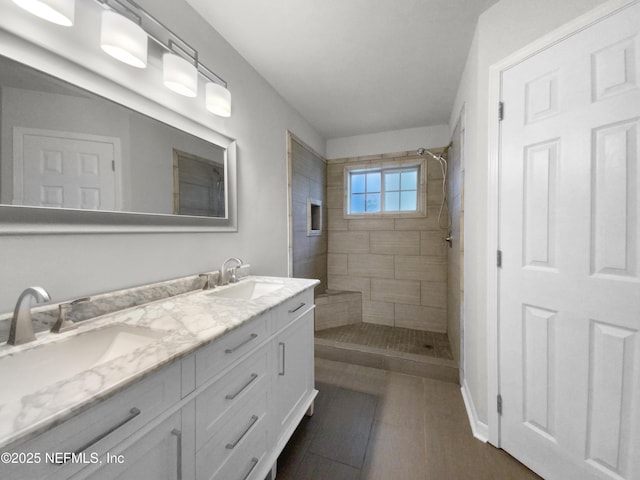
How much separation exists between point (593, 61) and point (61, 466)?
6.90 feet

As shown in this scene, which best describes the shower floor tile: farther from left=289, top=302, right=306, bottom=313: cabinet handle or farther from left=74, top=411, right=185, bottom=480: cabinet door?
left=74, top=411, right=185, bottom=480: cabinet door

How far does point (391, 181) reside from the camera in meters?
3.40

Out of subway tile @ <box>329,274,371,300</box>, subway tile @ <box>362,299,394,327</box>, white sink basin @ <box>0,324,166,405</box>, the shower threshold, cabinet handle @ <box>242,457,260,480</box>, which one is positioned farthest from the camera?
subway tile @ <box>329,274,371,300</box>

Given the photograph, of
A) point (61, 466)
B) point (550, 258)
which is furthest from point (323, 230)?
point (61, 466)

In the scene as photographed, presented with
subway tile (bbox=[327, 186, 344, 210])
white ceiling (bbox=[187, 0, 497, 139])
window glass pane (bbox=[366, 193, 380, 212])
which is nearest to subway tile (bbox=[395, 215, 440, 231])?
window glass pane (bbox=[366, 193, 380, 212])

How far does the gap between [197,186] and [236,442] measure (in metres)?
1.26

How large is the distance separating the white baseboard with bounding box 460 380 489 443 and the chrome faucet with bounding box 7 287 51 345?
2.16 metres

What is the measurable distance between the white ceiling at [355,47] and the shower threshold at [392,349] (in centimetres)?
241

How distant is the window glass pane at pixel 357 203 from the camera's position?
352 cm

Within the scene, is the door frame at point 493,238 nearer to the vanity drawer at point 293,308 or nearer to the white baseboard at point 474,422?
the white baseboard at point 474,422

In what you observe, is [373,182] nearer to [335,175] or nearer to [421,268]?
[335,175]

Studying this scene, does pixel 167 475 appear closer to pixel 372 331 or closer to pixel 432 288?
pixel 372 331

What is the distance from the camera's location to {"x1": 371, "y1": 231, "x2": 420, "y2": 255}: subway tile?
10.5 feet

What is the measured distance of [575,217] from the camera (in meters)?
1.14
